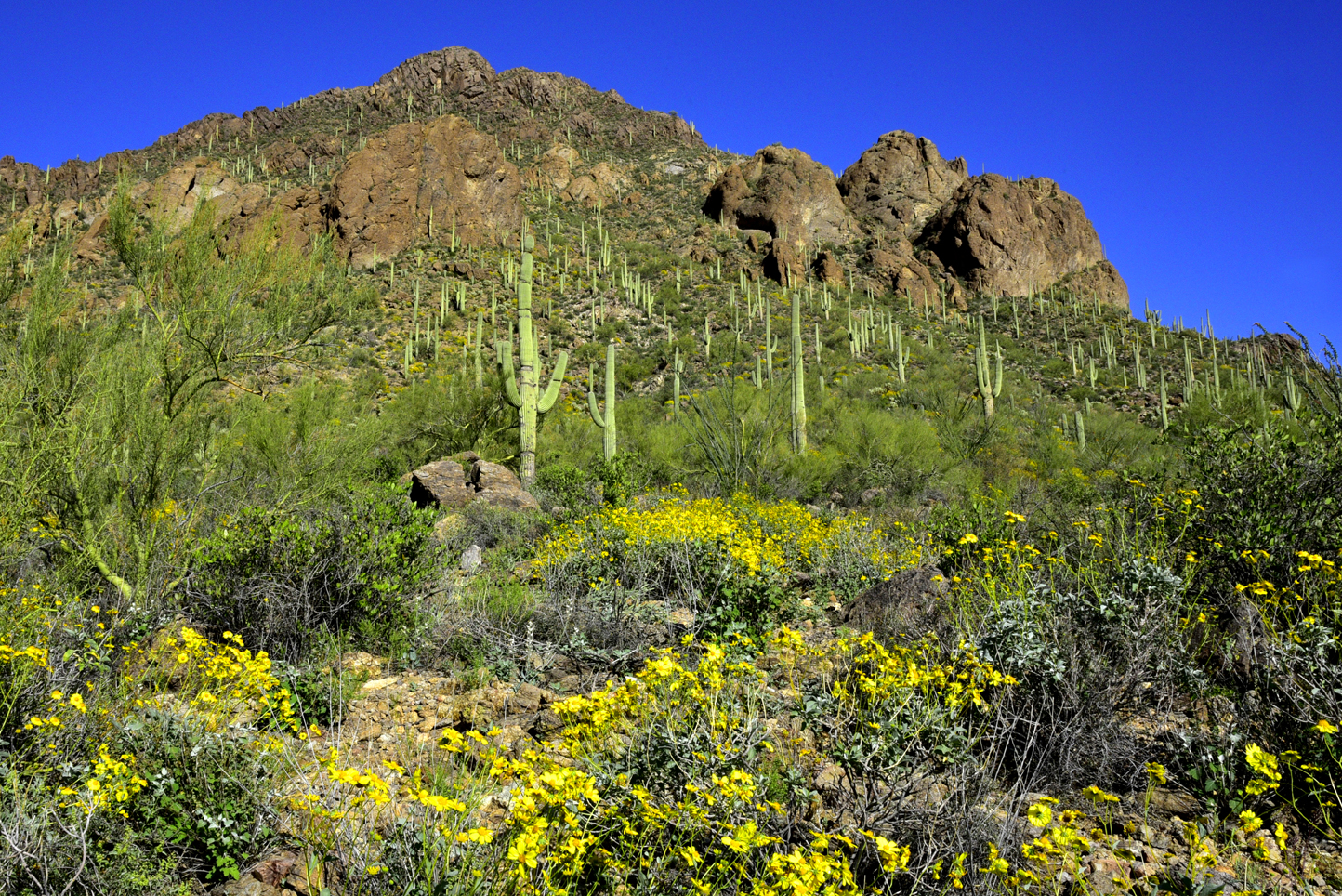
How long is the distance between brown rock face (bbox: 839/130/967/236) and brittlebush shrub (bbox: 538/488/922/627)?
48691mm

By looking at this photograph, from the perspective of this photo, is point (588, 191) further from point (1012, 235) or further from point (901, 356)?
point (901, 356)

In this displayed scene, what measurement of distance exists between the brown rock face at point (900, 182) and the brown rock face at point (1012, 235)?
1.99 meters

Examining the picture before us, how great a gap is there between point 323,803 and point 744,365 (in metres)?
23.3

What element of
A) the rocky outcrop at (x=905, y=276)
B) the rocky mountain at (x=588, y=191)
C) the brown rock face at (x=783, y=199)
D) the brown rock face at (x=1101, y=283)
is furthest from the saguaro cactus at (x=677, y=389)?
the brown rock face at (x=1101, y=283)

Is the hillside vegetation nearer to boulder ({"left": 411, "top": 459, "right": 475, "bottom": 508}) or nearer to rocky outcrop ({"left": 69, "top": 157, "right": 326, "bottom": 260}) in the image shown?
boulder ({"left": 411, "top": 459, "right": 475, "bottom": 508})

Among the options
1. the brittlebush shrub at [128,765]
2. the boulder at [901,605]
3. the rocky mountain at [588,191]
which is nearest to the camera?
the brittlebush shrub at [128,765]

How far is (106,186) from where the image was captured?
47438 millimetres

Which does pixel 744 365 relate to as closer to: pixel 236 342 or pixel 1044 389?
pixel 1044 389

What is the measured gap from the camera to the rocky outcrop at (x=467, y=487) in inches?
374

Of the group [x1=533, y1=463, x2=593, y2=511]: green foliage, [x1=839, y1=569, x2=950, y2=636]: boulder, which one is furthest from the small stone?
[x1=839, y1=569, x2=950, y2=636]: boulder

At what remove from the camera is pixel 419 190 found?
37.9 meters

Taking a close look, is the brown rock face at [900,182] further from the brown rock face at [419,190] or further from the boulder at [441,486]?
the boulder at [441,486]

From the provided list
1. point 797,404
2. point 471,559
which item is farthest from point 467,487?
point 797,404

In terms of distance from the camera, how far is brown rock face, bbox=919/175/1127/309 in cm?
4522
